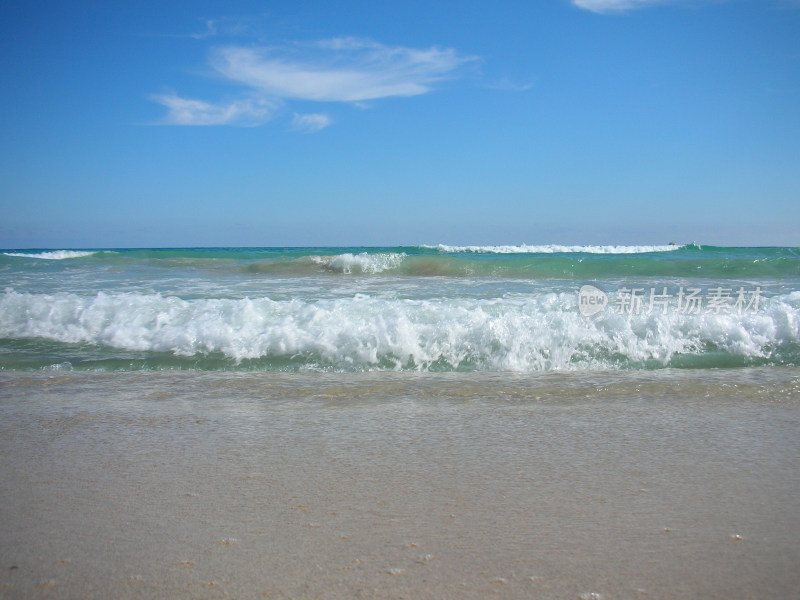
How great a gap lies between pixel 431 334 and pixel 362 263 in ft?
34.2

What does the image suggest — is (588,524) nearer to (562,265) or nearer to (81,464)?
(81,464)

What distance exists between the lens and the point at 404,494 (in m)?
2.09

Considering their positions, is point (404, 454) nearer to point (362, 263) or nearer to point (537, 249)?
point (362, 263)

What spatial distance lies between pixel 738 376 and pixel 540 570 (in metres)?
3.21

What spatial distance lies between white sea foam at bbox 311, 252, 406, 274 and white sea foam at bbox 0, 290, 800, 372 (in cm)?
889

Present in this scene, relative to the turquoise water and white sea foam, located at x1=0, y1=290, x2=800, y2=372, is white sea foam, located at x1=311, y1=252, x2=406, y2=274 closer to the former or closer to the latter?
the turquoise water

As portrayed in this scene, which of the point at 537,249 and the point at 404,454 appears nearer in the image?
the point at 404,454

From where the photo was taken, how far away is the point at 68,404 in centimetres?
342

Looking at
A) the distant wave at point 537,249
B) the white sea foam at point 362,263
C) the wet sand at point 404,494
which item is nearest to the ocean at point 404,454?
the wet sand at point 404,494

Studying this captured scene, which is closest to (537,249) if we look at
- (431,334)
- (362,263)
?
(362,263)

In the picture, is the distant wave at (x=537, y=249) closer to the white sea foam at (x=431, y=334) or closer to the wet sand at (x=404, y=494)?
the white sea foam at (x=431, y=334)

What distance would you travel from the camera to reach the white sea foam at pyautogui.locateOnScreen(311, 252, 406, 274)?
14.7m

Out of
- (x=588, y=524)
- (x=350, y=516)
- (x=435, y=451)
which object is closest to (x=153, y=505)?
(x=350, y=516)

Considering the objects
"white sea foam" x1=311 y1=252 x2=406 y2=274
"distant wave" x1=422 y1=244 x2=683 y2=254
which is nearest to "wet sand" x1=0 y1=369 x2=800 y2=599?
"white sea foam" x1=311 y1=252 x2=406 y2=274
